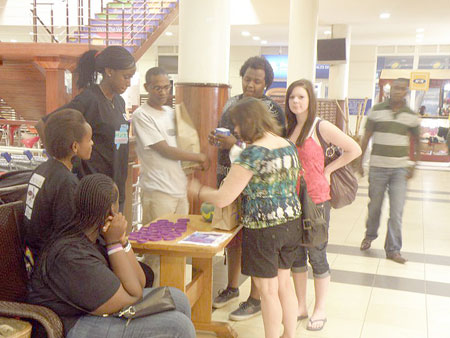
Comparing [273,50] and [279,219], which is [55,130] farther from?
[273,50]

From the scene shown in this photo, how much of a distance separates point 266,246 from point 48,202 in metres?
1.00

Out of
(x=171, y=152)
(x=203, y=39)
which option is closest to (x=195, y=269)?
(x=171, y=152)

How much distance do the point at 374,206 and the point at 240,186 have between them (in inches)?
106

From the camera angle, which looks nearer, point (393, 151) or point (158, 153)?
point (158, 153)

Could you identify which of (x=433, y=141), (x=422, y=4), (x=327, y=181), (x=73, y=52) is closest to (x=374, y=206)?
(x=327, y=181)

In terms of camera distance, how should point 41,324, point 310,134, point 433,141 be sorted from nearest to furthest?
point 41,324, point 310,134, point 433,141

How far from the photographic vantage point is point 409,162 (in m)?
4.34

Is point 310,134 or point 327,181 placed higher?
point 310,134

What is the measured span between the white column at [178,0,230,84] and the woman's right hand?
2.39 m

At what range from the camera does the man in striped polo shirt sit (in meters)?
4.25

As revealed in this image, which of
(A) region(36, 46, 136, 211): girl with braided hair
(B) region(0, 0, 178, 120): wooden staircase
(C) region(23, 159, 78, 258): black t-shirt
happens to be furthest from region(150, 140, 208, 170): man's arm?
(B) region(0, 0, 178, 120): wooden staircase

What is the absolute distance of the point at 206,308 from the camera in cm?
287

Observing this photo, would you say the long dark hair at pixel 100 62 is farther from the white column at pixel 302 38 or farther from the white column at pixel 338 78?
the white column at pixel 338 78

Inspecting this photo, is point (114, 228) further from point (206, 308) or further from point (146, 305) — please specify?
point (206, 308)
